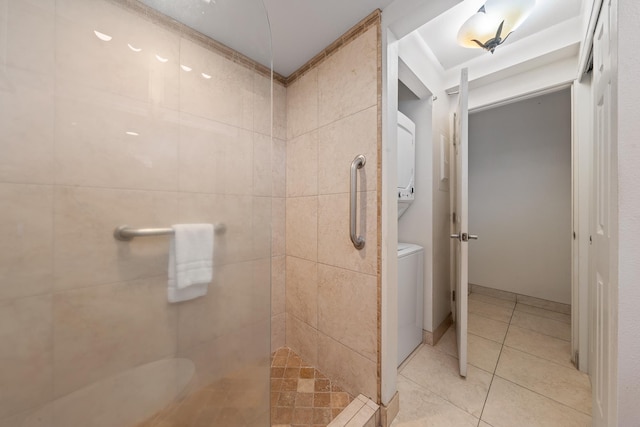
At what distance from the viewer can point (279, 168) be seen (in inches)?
61.3

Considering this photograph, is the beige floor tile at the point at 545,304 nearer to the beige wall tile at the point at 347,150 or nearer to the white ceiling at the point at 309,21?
the beige wall tile at the point at 347,150

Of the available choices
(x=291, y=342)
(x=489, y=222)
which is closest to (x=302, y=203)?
(x=291, y=342)

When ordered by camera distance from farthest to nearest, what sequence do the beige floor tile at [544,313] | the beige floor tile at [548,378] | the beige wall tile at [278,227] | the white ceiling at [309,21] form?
the beige floor tile at [544,313]
the beige wall tile at [278,227]
the beige floor tile at [548,378]
the white ceiling at [309,21]

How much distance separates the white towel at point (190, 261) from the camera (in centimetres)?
83

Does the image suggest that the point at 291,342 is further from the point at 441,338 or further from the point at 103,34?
the point at 103,34

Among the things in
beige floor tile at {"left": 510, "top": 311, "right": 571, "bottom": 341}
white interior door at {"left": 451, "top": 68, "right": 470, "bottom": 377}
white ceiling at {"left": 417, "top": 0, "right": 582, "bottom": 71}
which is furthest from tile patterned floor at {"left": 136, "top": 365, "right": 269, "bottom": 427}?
beige floor tile at {"left": 510, "top": 311, "right": 571, "bottom": 341}

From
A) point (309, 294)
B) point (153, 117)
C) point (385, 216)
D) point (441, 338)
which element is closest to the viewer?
point (153, 117)

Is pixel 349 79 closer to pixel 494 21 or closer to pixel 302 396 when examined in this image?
pixel 494 21

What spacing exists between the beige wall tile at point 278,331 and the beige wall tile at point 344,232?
0.62 meters

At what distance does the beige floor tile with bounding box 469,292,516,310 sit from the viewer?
2.44 m

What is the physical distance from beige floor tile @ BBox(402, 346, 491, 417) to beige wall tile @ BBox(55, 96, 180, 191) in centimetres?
179

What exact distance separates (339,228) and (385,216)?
277 millimetres

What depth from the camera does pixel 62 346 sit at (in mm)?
679

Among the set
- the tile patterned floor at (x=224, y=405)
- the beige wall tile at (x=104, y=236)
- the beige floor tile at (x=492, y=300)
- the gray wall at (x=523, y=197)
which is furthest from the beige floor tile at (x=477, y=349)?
the beige wall tile at (x=104, y=236)
